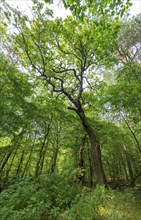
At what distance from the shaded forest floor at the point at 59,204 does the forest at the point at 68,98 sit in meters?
0.02

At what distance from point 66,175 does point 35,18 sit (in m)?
6.58

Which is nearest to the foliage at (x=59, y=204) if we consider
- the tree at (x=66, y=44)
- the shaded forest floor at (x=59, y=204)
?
the shaded forest floor at (x=59, y=204)

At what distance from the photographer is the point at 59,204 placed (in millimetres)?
3484

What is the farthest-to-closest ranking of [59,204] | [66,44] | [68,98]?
[68,98]
[66,44]
[59,204]

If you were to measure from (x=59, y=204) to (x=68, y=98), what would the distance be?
4.52m

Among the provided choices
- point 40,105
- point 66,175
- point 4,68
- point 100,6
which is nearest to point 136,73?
point 100,6

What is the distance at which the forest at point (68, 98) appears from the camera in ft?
11.6

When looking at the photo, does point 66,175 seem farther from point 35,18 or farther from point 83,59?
point 35,18

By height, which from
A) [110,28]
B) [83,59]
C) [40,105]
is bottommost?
[40,105]

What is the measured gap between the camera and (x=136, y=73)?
21.8 ft

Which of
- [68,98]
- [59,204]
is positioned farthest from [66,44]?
[59,204]

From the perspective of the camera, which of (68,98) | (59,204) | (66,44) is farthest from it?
(68,98)

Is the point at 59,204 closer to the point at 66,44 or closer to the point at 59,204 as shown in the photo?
the point at 59,204

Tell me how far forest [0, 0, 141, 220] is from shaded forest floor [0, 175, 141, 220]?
0.7 inches
